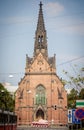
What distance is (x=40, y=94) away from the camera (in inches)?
3853

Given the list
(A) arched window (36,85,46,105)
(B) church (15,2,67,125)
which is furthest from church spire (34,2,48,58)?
(A) arched window (36,85,46,105)

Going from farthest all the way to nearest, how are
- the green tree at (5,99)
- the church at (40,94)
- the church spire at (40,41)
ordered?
the church spire at (40,41)
the church at (40,94)
the green tree at (5,99)

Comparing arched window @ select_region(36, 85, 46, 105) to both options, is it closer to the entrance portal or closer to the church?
the church

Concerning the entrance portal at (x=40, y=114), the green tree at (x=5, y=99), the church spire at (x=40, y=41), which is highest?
the church spire at (x=40, y=41)

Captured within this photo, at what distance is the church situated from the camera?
95.6 meters

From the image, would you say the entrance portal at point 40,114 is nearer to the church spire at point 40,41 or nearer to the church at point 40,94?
the church at point 40,94

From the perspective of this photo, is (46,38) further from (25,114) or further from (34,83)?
(25,114)

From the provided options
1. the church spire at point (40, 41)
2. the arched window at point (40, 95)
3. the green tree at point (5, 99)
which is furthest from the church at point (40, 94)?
the green tree at point (5, 99)

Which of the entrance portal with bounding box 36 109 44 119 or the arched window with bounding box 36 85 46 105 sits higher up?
the arched window with bounding box 36 85 46 105

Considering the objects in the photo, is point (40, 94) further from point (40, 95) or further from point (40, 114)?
point (40, 114)

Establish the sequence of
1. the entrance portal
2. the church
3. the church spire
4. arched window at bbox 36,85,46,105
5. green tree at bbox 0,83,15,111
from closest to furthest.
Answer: green tree at bbox 0,83,15,111 < the church < the entrance portal < arched window at bbox 36,85,46,105 < the church spire

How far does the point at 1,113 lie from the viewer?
32562 mm

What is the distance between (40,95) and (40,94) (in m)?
0.26

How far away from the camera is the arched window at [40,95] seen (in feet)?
319
